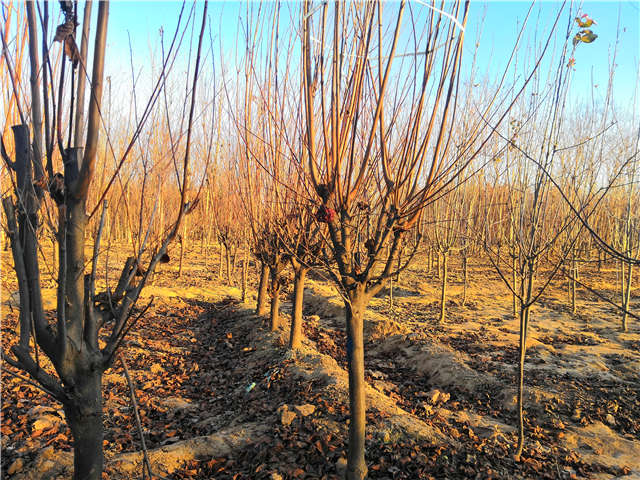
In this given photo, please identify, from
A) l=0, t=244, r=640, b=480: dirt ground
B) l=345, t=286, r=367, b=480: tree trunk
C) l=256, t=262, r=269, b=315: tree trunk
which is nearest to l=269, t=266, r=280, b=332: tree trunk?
l=0, t=244, r=640, b=480: dirt ground

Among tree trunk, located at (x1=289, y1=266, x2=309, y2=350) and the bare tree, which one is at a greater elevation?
the bare tree

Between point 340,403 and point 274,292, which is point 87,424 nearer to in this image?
point 340,403

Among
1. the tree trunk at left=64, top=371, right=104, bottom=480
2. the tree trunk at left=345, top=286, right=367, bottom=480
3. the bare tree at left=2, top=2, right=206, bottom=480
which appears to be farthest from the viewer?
the tree trunk at left=345, top=286, right=367, bottom=480

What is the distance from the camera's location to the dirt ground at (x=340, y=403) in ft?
9.75

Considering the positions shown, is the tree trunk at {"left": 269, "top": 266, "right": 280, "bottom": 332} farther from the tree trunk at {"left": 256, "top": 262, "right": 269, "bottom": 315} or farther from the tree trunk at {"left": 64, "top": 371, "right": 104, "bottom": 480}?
the tree trunk at {"left": 64, "top": 371, "right": 104, "bottom": 480}

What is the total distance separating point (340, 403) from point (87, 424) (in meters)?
2.69

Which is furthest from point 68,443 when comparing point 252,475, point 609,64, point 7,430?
point 609,64

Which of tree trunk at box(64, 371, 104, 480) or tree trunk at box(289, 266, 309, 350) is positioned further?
tree trunk at box(289, 266, 309, 350)

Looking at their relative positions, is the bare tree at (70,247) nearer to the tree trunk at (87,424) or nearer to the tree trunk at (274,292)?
the tree trunk at (87,424)

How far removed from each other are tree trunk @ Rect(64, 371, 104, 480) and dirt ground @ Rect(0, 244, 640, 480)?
4.13 ft

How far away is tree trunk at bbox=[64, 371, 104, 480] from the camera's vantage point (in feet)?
4.98

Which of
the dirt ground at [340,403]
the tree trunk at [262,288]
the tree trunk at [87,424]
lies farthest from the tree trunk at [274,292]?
the tree trunk at [87,424]

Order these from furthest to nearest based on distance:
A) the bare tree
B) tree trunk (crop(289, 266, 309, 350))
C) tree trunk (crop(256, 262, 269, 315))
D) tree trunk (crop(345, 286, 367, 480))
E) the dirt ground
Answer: tree trunk (crop(256, 262, 269, 315))
tree trunk (crop(289, 266, 309, 350))
the dirt ground
tree trunk (crop(345, 286, 367, 480))
the bare tree

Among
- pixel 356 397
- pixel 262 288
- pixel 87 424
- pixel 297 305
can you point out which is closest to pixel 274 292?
pixel 297 305
